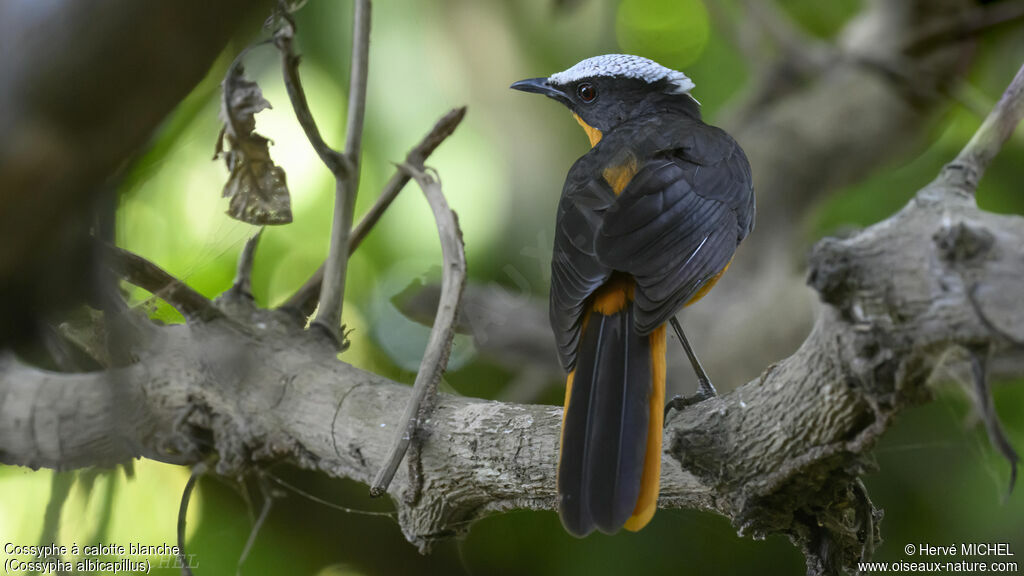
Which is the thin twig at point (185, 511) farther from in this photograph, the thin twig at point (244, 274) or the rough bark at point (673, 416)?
the thin twig at point (244, 274)

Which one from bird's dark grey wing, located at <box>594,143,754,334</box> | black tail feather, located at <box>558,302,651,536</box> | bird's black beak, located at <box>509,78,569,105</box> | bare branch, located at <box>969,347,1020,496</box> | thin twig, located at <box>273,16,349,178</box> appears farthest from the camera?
bird's black beak, located at <box>509,78,569,105</box>

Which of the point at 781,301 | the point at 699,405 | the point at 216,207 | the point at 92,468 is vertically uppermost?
the point at 781,301

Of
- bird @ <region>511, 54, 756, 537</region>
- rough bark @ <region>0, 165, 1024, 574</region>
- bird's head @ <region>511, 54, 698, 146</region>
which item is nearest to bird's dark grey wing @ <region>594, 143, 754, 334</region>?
bird @ <region>511, 54, 756, 537</region>

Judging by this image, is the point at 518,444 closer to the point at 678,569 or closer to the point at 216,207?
the point at 216,207

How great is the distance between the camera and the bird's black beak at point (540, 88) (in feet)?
9.04

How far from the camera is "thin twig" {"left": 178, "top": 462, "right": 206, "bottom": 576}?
2102 mm

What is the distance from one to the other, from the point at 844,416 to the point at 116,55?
1.15 m

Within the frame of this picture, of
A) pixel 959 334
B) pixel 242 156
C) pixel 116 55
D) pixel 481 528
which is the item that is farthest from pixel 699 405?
pixel 481 528

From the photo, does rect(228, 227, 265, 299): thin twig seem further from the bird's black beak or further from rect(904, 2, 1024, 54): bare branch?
rect(904, 2, 1024, 54): bare branch

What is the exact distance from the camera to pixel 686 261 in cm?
205

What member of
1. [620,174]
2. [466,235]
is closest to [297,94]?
[620,174]

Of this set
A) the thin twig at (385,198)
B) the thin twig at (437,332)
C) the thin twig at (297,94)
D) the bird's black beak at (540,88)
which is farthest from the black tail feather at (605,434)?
the bird's black beak at (540,88)

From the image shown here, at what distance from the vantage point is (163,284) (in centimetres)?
200

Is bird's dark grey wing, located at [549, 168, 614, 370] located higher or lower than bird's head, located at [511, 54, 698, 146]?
lower
